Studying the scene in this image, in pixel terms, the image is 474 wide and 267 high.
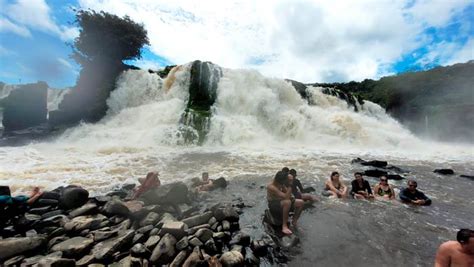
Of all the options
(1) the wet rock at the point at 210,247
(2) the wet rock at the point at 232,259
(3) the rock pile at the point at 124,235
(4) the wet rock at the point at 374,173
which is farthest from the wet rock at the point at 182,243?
(4) the wet rock at the point at 374,173

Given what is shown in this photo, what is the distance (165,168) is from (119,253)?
867 centimetres

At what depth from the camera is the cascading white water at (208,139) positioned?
12.7 metres

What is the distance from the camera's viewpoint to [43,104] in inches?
1256

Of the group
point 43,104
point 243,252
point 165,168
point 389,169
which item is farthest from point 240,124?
point 43,104

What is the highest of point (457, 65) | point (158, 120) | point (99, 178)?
point (457, 65)

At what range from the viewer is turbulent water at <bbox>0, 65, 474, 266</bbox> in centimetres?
604

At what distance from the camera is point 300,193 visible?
809 cm

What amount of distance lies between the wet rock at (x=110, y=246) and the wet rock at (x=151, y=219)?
0.62 m

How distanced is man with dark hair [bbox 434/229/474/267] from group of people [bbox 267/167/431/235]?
2.81 m

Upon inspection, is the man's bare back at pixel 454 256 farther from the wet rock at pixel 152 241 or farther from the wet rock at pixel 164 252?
the wet rock at pixel 152 241

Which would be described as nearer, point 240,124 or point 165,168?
point 165,168

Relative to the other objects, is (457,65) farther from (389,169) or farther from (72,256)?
(72,256)

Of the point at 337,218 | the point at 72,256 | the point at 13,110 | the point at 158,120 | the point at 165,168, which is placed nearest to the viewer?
the point at 72,256

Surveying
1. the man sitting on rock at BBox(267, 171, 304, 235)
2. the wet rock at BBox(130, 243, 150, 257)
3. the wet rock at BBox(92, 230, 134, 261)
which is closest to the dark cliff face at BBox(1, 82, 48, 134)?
the wet rock at BBox(92, 230, 134, 261)
